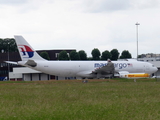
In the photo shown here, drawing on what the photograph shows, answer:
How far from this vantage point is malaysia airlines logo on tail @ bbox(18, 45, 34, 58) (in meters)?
47.9

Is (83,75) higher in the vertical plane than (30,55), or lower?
lower

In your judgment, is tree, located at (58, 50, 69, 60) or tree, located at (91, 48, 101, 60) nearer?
tree, located at (58, 50, 69, 60)

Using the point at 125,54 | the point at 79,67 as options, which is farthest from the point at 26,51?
the point at 125,54

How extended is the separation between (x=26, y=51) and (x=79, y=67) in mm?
9983

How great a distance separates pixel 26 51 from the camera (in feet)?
159

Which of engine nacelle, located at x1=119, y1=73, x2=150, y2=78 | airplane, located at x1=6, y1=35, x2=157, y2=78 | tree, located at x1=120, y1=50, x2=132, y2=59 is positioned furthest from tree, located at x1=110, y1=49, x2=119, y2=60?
engine nacelle, located at x1=119, y1=73, x2=150, y2=78

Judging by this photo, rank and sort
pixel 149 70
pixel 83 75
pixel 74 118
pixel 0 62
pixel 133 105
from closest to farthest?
pixel 74 118 → pixel 133 105 → pixel 83 75 → pixel 149 70 → pixel 0 62

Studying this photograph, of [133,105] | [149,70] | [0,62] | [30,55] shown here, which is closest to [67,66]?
[30,55]

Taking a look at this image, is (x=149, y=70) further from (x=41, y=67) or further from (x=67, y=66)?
(x=41, y=67)

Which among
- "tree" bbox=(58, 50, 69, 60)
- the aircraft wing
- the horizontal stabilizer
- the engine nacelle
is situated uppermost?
"tree" bbox=(58, 50, 69, 60)

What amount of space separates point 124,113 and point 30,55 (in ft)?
124

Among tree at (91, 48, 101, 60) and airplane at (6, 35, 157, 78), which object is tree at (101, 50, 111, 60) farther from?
airplane at (6, 35, 157, 78)

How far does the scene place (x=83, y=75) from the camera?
5503 cm

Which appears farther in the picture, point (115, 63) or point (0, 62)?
point (0, 62)
